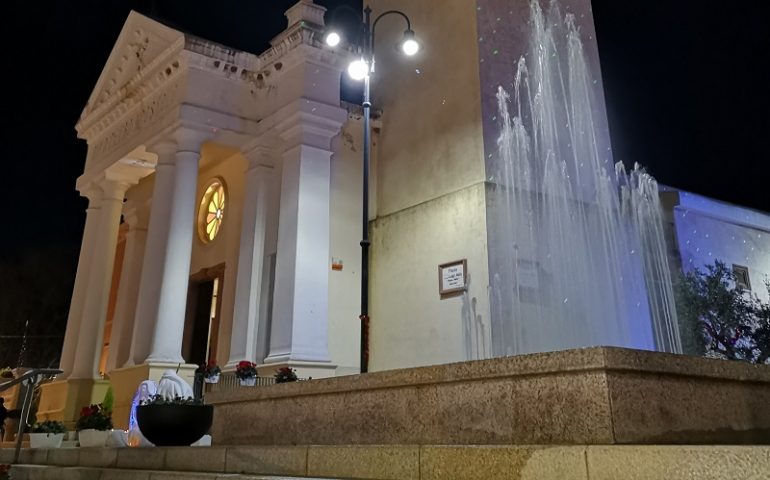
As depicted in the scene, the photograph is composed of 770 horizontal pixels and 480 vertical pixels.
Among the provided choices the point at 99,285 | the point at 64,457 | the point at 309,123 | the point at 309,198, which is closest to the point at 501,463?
the point at 64,457

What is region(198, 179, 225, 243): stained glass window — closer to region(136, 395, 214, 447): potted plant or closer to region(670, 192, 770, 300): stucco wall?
region(136, 395, 214, 447): potted plant

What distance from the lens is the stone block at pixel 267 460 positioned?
451 centimetres

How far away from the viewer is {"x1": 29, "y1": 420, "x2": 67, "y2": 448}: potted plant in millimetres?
9859

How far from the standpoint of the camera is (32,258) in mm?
33750

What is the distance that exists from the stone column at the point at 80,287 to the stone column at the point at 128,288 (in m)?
1.05

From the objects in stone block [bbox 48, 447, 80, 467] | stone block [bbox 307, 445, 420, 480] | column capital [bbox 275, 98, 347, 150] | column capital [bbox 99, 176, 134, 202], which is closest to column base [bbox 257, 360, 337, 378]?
stone block [bbox 48, 447, 80, 467]

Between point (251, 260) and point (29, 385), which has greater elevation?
point (251, 260)

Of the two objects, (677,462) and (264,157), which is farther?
(264,157)

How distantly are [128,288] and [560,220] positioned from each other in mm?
11752

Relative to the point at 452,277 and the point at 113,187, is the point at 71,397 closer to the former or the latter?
the point at 113,187

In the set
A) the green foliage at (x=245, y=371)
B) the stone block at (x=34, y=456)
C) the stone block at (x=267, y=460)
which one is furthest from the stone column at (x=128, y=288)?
the stone block at (x=267, y=460)

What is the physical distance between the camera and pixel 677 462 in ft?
8.66

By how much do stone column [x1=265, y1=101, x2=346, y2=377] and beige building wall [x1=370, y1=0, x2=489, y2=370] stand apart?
1.83 metres

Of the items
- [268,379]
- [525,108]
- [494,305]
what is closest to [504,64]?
[525,108]
